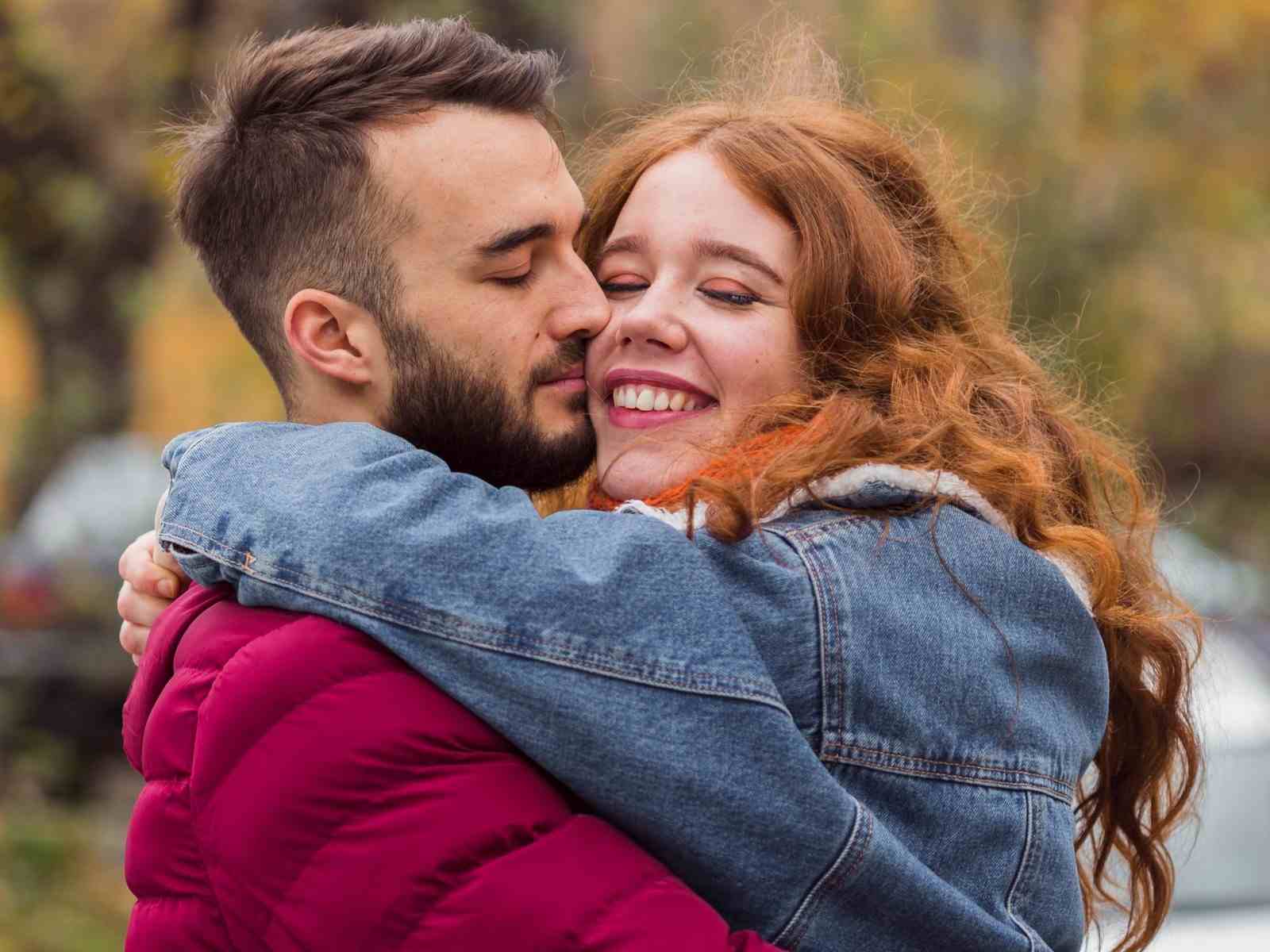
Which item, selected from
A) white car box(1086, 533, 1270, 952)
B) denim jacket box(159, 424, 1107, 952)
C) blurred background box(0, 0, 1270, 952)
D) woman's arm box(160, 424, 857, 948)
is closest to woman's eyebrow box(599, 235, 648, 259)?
denim jacket box(159, 424, 1107, 952)

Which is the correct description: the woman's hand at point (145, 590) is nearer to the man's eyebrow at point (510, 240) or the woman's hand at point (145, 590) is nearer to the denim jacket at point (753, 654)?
the denim jacket at point (753, 654)

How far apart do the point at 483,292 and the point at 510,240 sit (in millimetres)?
92

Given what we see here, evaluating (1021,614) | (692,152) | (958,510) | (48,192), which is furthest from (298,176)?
(48,192)

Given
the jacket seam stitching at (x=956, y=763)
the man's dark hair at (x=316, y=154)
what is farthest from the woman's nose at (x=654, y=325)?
the jacket seam stitching at (x=956, y=763)

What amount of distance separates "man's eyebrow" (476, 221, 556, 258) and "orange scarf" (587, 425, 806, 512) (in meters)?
0.44

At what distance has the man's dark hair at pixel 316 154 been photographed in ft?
7.69

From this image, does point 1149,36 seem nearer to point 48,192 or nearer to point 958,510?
point 48,192

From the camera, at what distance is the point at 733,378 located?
97.1 inches

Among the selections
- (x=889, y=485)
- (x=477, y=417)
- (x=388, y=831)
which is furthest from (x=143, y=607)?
(x=889, y=485)

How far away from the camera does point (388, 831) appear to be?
179 centimetres

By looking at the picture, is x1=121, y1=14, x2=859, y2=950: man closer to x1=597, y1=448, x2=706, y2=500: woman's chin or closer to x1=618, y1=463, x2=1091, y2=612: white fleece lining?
x1=597, y1=448, x2=706, y2=500: woman's chin

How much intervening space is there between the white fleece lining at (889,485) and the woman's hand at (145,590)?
0.75 m

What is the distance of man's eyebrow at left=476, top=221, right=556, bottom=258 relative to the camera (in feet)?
7.73

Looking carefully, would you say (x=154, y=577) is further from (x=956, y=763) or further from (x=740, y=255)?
(x=956, y=763)
